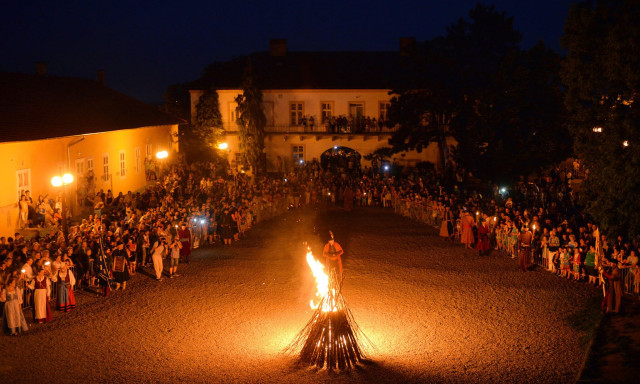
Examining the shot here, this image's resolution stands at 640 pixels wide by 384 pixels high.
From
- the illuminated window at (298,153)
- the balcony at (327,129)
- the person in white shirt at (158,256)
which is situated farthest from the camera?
the illuminated window at (298,153)

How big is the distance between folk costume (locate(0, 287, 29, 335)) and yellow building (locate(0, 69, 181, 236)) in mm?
8243

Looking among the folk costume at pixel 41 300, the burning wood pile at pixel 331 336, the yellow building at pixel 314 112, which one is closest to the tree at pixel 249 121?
the yellow building at pixel 314 112

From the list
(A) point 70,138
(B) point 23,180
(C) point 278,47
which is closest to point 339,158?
(C) point 278,47

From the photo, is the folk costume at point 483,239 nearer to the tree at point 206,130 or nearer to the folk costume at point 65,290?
the folk costume at point 65,290

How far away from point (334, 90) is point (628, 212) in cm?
3157

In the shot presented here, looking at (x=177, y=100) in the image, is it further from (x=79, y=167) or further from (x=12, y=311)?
(x=12, y=311)

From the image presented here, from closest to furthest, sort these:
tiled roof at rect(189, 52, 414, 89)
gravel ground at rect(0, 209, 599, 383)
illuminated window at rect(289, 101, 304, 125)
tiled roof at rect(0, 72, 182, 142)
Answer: gravel ground at rect(0, 209, 599, 383) → tiled roof at rect(0, 72, 182, 142) → tiled roof at rect(189, 52, 414, 89) → illuminated window at rect(289, 101, 304, 125)

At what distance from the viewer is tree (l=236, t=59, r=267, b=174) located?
4041cm

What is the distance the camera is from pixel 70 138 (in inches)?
1005

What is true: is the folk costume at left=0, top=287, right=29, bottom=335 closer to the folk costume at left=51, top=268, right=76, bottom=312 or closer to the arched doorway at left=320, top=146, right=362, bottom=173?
the folk costume at left=51, top=268, right=76, bottom=312

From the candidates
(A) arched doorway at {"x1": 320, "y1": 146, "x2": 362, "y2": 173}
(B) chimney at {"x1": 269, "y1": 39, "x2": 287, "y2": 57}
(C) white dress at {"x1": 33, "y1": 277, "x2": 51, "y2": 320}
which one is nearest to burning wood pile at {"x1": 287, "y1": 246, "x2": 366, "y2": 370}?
(C) white dress at {"x1": 33, "y1": 277, "x2": 51, "y2": 320}

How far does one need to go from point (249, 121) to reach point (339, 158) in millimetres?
7939

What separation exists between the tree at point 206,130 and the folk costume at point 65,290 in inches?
1090

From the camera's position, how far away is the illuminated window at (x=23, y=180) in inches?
872
